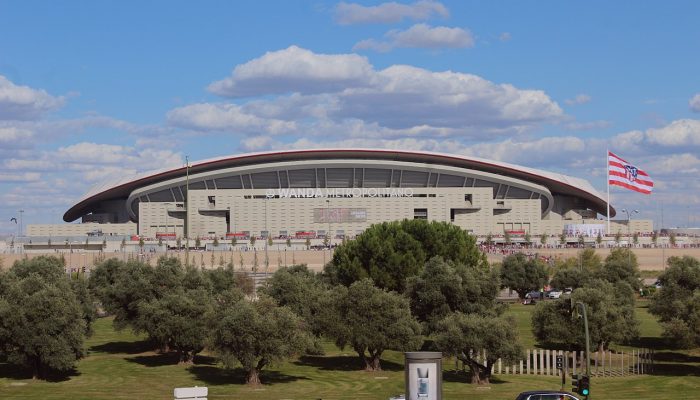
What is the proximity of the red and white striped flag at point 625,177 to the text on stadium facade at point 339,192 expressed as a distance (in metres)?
37.5

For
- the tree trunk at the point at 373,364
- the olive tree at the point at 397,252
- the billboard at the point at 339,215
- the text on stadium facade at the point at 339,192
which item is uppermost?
the text on stadium facade at the point at 339,192

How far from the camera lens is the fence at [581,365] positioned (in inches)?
2098

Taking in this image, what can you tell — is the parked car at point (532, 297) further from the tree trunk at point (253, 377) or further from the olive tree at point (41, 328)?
the olive tree at point (41, 328)

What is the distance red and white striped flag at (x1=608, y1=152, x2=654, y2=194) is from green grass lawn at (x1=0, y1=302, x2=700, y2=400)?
106 m

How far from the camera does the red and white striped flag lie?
164 m

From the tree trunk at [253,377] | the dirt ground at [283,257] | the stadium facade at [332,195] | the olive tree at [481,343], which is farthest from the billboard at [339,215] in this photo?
the tree trunk at [253,377]

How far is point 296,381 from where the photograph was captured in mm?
50375

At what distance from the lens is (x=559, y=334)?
55.1 metres

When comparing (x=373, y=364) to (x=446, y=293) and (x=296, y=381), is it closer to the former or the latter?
(x=296, y=381)

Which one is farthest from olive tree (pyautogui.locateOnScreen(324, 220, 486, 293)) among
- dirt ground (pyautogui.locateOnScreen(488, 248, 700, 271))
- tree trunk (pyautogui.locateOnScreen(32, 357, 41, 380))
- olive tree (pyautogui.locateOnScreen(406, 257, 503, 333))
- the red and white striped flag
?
the red and white striped flag

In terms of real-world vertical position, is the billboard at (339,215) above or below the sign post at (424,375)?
above

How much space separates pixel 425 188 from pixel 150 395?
466 ft

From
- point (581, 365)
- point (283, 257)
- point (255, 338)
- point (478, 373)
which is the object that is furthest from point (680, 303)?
point (283, 257)

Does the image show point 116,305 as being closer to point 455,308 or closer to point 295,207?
point 455,308
